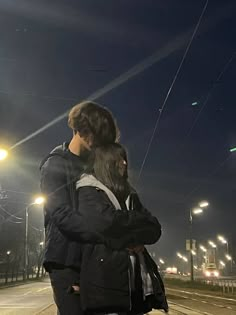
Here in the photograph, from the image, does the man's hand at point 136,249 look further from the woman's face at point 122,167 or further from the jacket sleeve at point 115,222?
the woman's face at point 122,167

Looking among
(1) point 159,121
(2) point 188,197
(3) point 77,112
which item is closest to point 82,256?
(3) point 77,112

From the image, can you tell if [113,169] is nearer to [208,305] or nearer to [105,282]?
[105,282]

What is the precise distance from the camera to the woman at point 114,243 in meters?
2.05

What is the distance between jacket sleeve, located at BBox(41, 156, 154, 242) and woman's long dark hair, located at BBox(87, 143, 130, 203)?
0.30 ft

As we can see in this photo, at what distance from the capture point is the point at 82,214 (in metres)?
2.18

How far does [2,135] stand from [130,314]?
1249cm

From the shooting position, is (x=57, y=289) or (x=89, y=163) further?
(x=89, y=163)

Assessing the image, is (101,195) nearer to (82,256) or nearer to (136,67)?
(82,256)

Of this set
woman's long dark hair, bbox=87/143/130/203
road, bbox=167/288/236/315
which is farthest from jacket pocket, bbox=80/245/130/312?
road, bbox=167/288/236/315

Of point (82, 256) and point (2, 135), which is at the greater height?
point (2, 135)

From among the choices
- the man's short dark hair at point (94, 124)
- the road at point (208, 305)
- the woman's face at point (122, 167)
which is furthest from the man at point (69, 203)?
the road at point (208, 305)

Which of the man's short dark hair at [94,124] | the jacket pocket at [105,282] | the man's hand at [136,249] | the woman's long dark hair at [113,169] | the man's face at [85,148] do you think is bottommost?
the jacket pocket at [105,282]

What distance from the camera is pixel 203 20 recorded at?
15648mm

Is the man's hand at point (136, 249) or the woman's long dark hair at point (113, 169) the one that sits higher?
the woman's long dark hair at point (113, 169)
